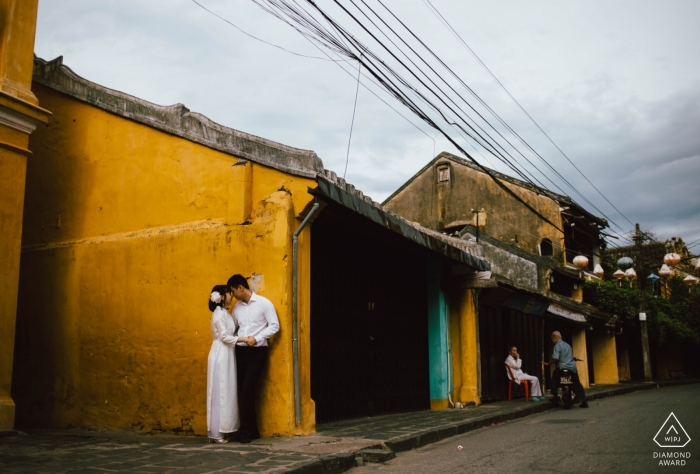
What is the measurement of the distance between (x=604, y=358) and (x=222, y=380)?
70.2 ft

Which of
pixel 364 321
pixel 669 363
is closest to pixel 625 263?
pixel 669 363

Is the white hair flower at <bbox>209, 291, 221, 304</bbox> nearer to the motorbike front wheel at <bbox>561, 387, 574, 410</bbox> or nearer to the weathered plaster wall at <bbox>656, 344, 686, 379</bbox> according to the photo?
the motorbike front wheel at <bbox>561, 387, 574, 410</bbox>

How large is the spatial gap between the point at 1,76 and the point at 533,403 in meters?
10.9

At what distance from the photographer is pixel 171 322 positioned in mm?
7953

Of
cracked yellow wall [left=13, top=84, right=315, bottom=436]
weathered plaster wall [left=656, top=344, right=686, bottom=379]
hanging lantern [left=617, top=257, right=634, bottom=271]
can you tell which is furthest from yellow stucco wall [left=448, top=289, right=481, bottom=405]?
weathered plaster wall [left=656, top=344, right=686, bottom=379]

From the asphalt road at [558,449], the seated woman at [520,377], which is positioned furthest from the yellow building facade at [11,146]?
the seated woman at [520,377]

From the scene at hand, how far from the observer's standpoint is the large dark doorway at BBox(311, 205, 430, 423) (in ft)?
28.5

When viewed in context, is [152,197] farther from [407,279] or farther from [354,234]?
[407,279]

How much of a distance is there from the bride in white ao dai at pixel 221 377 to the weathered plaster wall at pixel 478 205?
20.6 meters

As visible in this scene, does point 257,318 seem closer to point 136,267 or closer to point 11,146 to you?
point 136,267

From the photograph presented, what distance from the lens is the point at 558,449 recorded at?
6.54 m

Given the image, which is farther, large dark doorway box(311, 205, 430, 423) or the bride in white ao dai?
large dark doorway box(311, 205, 430, 423)

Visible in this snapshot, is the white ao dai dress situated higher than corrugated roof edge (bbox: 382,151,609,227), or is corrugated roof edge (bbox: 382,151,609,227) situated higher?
corrugated roof edge (bbox: 382,151,609,227)

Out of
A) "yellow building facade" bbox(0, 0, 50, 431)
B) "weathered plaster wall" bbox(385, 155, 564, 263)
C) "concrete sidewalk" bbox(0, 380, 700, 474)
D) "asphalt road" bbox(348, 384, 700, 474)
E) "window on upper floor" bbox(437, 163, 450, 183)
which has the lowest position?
"asphalt road" bbox(348, 384, 700, 474)
